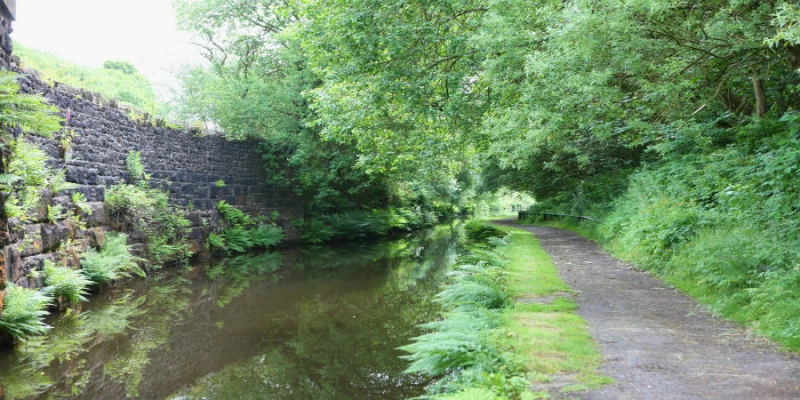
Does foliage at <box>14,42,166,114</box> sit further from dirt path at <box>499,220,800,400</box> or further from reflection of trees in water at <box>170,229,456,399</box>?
dirt path at <box>499,220,800,400</box>

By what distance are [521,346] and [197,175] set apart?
12591mm

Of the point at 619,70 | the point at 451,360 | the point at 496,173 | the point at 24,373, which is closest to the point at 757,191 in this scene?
the point at 619,70

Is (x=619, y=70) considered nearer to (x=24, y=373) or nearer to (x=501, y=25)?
(x=501, y=25)

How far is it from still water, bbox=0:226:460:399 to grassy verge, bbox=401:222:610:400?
68 centimetres

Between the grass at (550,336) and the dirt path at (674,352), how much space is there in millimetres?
127

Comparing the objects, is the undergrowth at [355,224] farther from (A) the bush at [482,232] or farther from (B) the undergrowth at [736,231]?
(B) the undergrowth at [736,231]

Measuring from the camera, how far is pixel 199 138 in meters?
15.4

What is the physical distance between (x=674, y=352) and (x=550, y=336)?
96 centimetres

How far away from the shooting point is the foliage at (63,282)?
7.59m

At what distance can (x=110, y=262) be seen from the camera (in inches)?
367

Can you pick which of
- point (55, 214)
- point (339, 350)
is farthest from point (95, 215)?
point (339, 350)

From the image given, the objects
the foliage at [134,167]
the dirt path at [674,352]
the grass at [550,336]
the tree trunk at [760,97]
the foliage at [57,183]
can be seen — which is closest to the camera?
the dirt path at [674,352]

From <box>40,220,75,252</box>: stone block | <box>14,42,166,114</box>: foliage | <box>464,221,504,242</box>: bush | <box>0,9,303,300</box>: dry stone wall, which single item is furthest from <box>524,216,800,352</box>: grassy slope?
<box>14,42,166,114</box>: foliage

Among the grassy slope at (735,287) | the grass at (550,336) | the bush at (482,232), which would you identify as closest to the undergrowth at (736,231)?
the grassy slope at (735,287)
